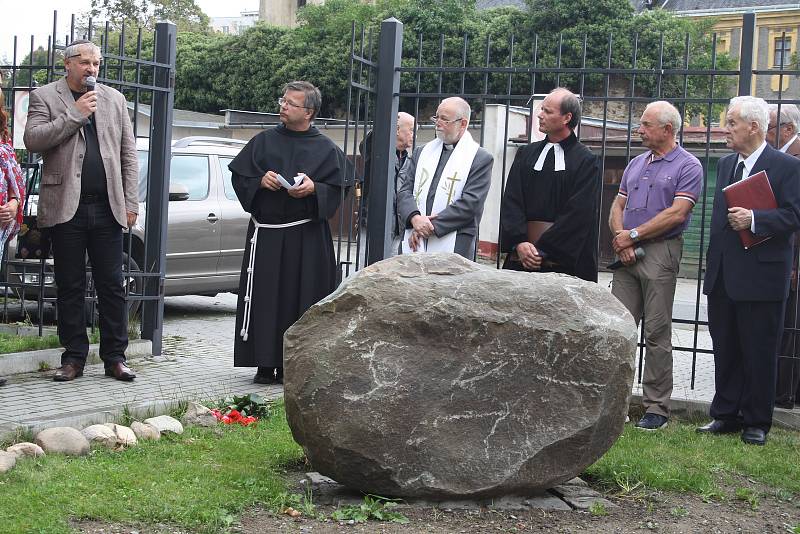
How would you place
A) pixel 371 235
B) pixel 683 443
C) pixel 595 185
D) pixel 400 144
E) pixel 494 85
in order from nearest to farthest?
pixel 683 443 → pixel 595 185 → pixel 371 235 → pixel 400 144 → pixel 494 85

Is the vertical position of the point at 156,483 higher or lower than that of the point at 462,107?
lower

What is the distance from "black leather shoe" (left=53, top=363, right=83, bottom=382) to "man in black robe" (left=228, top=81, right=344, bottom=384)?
1.13m

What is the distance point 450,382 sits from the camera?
16.3ft

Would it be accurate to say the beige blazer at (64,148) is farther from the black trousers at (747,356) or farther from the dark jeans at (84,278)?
the black trousers at (747,356)

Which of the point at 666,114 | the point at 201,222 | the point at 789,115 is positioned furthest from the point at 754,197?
the point at 201,222

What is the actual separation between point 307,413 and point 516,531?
1.06 m

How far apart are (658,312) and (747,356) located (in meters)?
0.63

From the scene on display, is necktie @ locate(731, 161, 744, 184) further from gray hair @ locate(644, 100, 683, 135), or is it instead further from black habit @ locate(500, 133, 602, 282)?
black habit @ locate(500, 133, 602, 282)

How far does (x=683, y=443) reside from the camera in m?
6.55

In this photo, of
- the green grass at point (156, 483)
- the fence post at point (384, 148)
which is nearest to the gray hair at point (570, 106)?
the fence post at point (384, 148)

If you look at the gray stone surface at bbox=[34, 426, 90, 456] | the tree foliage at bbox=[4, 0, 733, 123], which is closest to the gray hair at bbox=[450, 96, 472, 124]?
the gray stone surface at bbox=[34, 426, 90, 456]

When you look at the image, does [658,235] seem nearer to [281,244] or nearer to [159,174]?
[281,244]

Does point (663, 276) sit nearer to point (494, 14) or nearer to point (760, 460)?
point (760, 460)

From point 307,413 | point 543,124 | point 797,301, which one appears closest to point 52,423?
point 307,413
